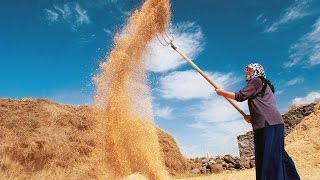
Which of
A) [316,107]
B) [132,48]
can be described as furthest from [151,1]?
[316,107]

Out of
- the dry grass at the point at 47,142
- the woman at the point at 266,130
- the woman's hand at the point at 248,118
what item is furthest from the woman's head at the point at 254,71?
the dry grass at the point at 47,142

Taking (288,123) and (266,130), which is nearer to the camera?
(266,130)

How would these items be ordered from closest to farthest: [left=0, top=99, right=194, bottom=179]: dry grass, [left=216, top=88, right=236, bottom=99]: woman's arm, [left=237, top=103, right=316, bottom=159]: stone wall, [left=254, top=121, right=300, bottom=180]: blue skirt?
[left=254, top=121, right=300, bottom=180]: blue skirt, [left=216, top=88, right=236, bottom=99]: woman's arm, [left=0, top=99, right=194, bottom=179]: dry grass, [left=237, top=103, right=316, bottom=159]: stone wall

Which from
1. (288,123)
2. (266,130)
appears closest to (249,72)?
(266,130)

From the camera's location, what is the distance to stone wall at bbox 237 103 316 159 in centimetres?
2484

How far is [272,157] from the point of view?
18.3ft

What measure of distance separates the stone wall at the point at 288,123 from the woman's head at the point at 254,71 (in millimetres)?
18785

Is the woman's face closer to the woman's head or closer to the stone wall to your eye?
the woman's head

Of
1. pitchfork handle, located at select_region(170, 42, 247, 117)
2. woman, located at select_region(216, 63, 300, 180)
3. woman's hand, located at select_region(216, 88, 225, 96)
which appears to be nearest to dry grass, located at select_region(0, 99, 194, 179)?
pitchfork handle, located at select_region(170, 42, 247, 117)

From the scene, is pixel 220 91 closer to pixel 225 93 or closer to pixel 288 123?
pixel 225 93

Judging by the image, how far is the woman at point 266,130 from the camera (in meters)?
5.57

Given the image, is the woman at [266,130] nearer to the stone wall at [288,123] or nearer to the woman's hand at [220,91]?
the woman's hand at [220,91]

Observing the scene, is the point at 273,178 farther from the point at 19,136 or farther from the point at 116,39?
the point at 19,136

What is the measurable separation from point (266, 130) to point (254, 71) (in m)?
0.83
